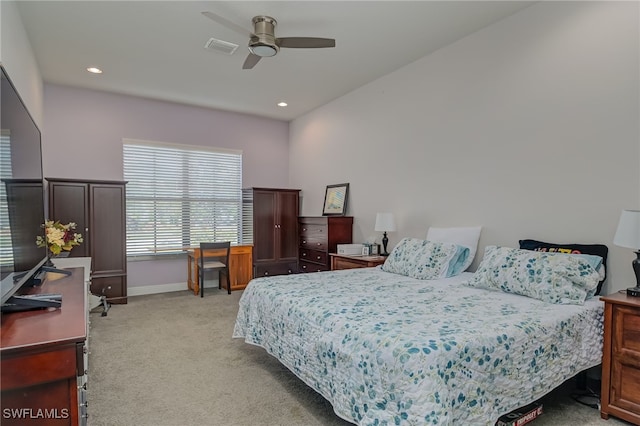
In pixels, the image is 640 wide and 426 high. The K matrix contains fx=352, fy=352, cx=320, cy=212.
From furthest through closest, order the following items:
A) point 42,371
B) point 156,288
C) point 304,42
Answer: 1. point 156,288
2. point 304,42
3. point 42,371

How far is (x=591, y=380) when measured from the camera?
2490 millimetres

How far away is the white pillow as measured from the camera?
327cm

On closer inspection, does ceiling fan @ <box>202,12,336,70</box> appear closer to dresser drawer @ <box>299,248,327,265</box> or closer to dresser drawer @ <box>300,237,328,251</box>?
dresser drawer @ <box>300,237,328,251</box>

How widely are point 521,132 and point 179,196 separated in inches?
187

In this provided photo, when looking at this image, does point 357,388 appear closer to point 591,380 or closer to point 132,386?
point 132,386

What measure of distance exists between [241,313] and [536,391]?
212 centimetres

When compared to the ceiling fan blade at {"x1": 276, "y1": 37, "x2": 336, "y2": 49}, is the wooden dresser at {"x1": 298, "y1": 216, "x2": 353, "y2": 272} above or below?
below

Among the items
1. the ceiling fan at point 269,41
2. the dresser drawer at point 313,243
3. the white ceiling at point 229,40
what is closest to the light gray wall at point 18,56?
the white ceiling at point 229,40

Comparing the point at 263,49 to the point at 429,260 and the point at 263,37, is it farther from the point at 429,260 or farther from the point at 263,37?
the point at 429,260

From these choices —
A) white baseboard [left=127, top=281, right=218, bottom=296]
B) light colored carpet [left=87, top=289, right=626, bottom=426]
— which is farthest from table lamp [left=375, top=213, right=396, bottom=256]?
white baseboard [left=127, top=281, right=218, bottom=296]

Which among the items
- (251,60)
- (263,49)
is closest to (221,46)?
(251,60)

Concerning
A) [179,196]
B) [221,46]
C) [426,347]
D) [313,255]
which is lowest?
[313,255]

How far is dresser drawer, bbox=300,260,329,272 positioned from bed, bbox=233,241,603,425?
7.25 ft

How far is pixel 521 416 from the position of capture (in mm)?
1826
